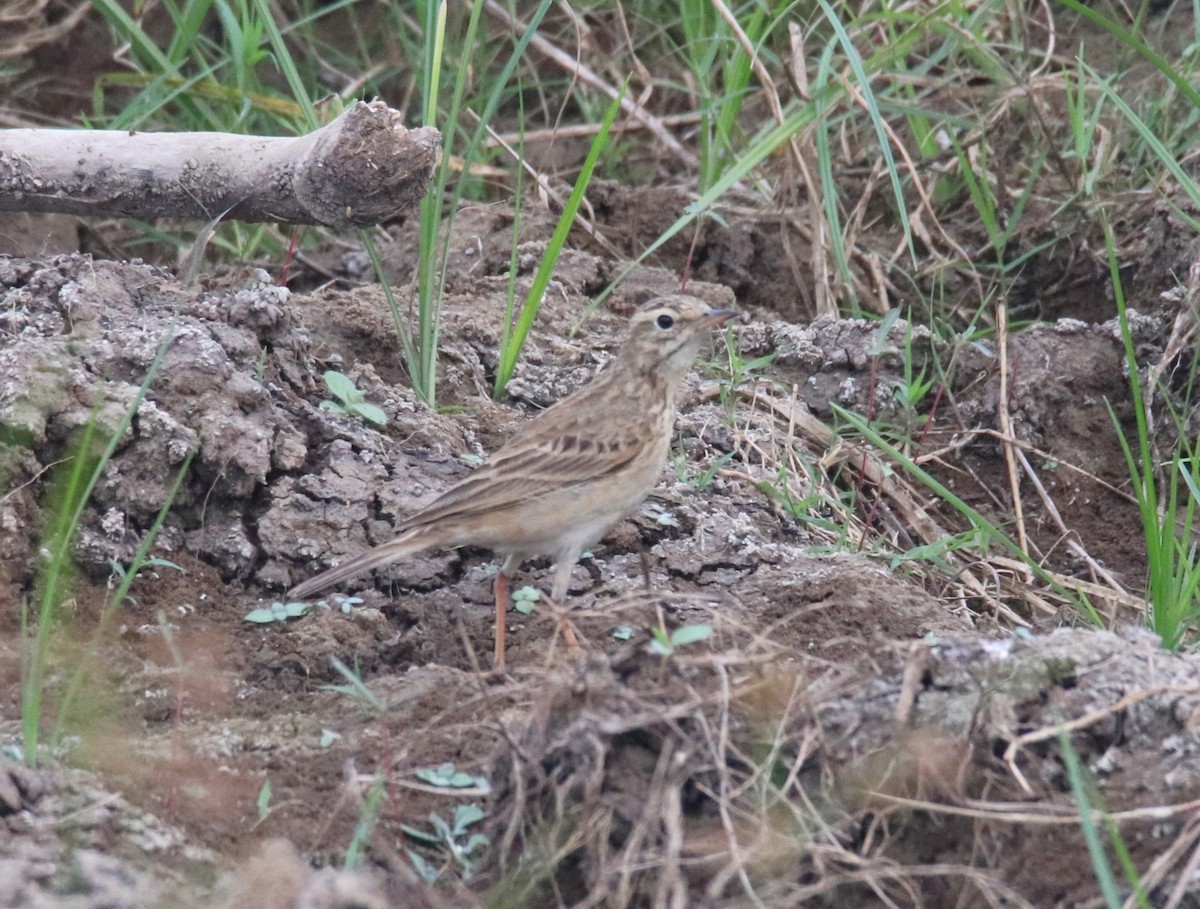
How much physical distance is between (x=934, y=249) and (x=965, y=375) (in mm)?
891

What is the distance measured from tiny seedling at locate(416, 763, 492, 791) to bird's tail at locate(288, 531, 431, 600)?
0.91 m

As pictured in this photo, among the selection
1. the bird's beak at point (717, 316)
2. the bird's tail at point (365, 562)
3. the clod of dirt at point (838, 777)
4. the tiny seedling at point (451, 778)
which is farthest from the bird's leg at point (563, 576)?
the clod of dirt at point (838, 777)

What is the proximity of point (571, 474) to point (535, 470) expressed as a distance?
0.11 meters

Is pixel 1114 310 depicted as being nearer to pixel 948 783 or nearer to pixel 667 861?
pixel 948 783

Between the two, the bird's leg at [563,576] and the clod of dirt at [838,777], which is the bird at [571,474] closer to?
the bird's leg at [563,576]

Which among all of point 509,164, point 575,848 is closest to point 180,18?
point 509,164

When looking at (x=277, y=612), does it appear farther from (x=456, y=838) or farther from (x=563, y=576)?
(x=456, y=838)

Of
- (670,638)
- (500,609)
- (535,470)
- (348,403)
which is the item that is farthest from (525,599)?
(670,638)

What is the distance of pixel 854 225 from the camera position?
750 cm

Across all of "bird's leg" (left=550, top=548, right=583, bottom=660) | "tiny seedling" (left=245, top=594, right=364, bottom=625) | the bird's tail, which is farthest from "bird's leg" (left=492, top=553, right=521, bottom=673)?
"tiny seedling" (left=245, top=594, right=364, bottom=625)

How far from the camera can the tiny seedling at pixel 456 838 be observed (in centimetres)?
359

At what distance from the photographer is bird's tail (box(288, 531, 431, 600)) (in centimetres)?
473

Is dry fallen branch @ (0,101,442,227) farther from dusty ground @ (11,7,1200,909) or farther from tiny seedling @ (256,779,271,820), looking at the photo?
tiny seedling @ (256,779,271,820)

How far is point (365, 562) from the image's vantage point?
4.77m
